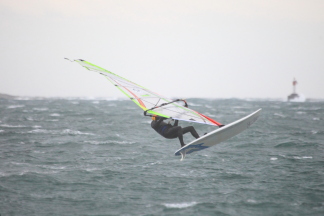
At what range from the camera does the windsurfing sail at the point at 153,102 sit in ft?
36.6

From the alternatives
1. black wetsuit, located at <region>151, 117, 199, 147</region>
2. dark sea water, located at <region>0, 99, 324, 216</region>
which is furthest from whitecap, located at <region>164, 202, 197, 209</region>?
black wetsuit, located at <region>151, 117, 199, 147</region>

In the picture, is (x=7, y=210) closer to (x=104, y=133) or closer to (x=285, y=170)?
(x=285, y=170)

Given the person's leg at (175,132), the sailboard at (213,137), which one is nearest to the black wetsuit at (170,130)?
the person's leg at (175,132)

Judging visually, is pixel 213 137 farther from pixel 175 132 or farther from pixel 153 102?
pixel 153 102

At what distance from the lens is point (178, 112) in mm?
11523

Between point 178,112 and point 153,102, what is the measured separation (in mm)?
957

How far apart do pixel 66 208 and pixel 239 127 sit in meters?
5.59

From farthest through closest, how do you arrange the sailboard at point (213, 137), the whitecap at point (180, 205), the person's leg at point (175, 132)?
the person's leg at point (175, 132) → the sailboard at point (213, 137) → the whitecap at point (180, 205)

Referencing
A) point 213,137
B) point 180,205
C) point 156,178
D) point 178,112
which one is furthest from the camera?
point 156,178

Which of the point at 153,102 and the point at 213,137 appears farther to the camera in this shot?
the point at 153,102

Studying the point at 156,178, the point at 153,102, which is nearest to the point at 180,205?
the point at 156,178

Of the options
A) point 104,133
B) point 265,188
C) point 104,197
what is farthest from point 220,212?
point 104,133

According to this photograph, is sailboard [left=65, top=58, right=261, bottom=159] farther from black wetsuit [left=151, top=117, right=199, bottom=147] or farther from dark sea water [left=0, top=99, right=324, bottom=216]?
dark sea water [left=0, top=99, right=324, bottom=216]

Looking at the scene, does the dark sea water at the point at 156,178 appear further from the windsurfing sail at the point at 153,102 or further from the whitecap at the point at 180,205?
the windsurfing sail at the point at 153,102
